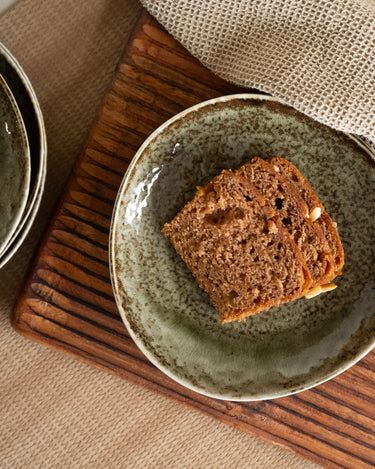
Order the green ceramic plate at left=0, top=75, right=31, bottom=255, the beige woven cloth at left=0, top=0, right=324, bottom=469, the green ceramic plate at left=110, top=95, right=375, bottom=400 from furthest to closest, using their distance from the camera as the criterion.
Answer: the beige woven cloth at left=0, top=0, right=324, bottom=469 → the green ceramic plate at left=110, top=95, right=375, bottom=400 → the green ceramic plate at left=0, top=75, right=31, bottom=255

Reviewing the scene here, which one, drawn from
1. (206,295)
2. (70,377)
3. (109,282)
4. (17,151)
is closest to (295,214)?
(206,295)

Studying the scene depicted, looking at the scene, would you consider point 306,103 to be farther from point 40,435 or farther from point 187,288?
point 40,435

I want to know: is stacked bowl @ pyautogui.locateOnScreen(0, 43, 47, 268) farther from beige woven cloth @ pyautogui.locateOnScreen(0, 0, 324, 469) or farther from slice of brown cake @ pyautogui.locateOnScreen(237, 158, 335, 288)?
Answer: slice of brown cake @ pyautogui.locateOnScreen(237, 158, 335, 288)

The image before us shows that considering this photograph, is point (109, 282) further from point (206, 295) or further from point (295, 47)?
point (295, 47)

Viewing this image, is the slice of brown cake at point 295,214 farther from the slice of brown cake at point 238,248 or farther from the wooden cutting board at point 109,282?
the wooden cutting board at point 109,282

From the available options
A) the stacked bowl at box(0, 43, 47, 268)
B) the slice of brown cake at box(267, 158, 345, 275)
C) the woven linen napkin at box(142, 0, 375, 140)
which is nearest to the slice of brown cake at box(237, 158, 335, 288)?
the slice of brown cake at box(267, 158, 345, 275)

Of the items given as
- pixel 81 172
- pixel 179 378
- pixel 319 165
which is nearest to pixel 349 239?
pixel 319 165
